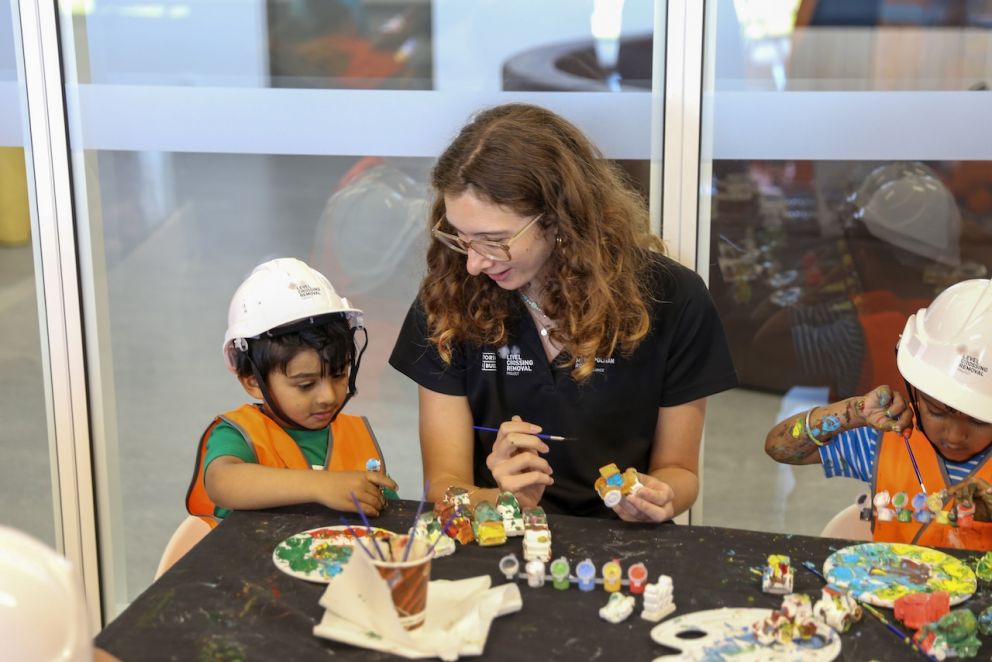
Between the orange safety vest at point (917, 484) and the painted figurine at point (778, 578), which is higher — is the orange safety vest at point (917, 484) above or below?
below

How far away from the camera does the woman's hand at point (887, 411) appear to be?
214 centimetres

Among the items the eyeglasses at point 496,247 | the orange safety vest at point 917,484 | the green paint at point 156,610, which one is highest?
the eyeglasses at point 496,247

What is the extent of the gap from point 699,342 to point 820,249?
799 millimetres

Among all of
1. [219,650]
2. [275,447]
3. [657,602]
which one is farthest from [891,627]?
[275,447]

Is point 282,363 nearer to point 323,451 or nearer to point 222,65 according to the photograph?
point 323,451

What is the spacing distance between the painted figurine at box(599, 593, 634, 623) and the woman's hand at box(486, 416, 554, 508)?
384 mm

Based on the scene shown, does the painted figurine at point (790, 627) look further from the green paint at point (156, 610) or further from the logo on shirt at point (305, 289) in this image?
the logo on shirt at point (305, 289)

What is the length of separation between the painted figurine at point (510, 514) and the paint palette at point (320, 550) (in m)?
0.20

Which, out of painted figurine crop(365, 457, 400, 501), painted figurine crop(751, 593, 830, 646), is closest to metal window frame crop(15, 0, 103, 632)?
painted figurine crop(365, 457, 400, 501)

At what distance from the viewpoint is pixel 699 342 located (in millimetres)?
2338

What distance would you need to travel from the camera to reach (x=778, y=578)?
167 centimetres

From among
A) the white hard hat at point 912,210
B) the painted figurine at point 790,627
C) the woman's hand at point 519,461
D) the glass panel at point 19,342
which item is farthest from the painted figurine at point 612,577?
the glass panel at point 19,342

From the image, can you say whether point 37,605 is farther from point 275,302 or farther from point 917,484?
point 917,484

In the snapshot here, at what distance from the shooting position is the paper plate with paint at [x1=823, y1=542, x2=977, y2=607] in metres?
1.67
